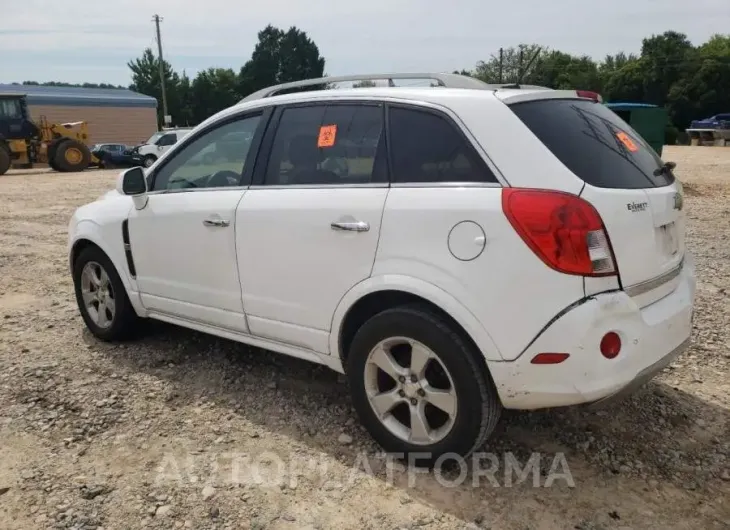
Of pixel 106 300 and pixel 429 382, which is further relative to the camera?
pixel 106 300

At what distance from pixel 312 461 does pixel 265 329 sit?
0.78m

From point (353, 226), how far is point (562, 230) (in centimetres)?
96

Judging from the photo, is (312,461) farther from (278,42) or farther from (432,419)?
(278,42)

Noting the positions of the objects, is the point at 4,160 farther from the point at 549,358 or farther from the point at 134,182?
the point at 549,358

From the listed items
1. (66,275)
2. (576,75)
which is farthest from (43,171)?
(576,75)

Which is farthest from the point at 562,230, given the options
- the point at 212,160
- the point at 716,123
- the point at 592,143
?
the point at 716,123

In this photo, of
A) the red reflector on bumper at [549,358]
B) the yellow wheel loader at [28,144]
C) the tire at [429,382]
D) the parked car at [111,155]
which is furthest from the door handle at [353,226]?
the parked car at [111,155]

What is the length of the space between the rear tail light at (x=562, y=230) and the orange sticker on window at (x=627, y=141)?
68cm

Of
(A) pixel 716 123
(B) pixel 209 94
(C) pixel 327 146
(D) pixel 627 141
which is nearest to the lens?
(D) pixel 627 141

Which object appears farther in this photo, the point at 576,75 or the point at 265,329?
the point at 576,75

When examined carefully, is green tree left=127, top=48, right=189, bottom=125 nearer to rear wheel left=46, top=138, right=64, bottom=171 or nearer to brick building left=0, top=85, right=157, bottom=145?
brick building left=0, top=85, right=157, bottom=145

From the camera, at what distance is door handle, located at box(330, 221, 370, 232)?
2998 mm

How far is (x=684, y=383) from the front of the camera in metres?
3.87

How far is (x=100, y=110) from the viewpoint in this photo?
42.9 meters
